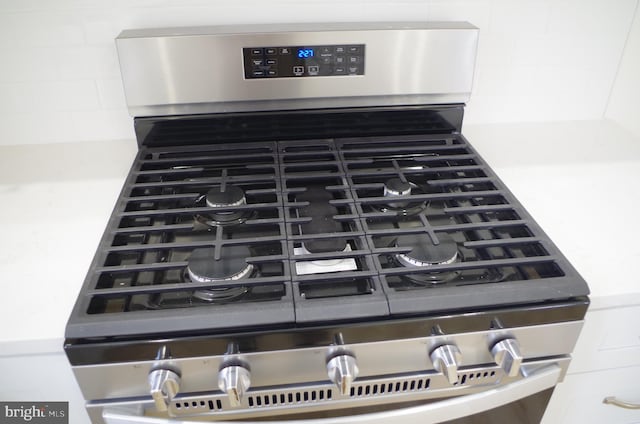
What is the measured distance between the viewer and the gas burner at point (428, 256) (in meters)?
0.72

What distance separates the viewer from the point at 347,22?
1.07 m

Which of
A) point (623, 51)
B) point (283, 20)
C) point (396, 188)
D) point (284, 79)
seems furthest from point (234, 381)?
point (623, 51)

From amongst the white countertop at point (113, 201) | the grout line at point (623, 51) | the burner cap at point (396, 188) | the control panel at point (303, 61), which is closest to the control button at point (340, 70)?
the control panel at point (303, 61)

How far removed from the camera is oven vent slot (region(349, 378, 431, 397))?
2.31 ft

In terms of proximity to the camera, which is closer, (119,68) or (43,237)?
(43,237)

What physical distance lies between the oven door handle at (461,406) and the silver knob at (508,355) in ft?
0.22

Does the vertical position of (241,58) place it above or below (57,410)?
above

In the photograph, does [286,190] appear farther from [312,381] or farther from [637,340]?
[637,340]

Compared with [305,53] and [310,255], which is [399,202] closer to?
[310,255]

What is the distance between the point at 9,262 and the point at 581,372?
101cm

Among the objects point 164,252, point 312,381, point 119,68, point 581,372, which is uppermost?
point 119,68

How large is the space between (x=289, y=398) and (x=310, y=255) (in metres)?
0.21

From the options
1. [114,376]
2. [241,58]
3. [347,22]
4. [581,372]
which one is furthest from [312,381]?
[347,22]

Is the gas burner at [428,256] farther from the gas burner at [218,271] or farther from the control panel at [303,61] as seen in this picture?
the control panel at [303,61]
